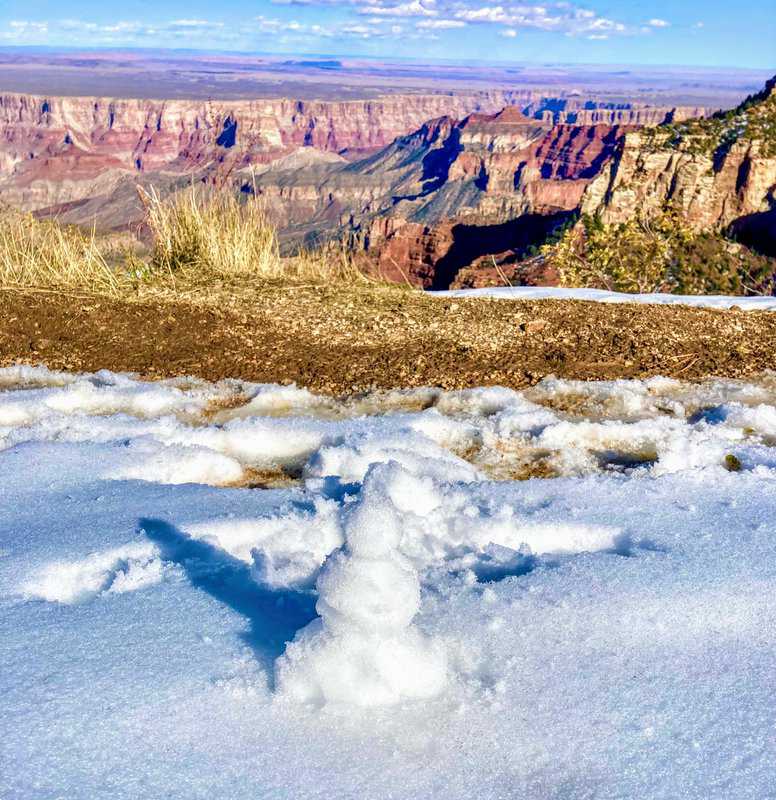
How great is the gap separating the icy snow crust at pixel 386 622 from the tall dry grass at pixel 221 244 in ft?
10.0

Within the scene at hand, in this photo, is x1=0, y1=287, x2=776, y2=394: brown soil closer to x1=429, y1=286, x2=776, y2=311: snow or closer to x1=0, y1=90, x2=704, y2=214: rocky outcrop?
x1=429, y1=286, x2=776, y2=311: snow

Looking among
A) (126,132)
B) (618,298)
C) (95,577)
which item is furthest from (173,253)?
(126,132)

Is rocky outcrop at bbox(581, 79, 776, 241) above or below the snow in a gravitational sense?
above

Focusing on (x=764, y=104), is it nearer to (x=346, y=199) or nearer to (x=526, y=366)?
(x=526, y=366)

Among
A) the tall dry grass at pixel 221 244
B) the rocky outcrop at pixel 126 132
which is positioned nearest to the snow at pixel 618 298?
the tall dry grass at pixel 221 244

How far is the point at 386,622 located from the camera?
1252 mm

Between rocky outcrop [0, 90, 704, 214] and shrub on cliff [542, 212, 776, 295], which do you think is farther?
rocky outcrop [0, 90, 704, 214]

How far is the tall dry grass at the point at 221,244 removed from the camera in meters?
5.49

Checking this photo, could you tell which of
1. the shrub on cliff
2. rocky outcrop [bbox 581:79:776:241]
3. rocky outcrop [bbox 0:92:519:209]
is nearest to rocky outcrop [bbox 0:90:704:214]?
rocky outcrop [bbox 0:92:519:209]

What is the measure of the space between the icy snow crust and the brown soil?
100cm

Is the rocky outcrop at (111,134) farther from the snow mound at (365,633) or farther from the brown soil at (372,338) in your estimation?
the snow mound at (365,633)

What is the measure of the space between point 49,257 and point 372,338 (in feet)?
9.63

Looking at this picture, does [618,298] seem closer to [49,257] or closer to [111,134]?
[49,257]

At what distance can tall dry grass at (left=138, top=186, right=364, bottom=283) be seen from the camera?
216 inches
